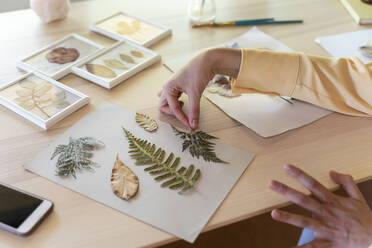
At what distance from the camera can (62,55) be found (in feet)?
3.20

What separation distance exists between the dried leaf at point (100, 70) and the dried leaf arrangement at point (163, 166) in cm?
20

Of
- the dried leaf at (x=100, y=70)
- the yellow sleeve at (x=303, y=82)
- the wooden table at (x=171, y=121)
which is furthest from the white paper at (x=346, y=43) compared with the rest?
the dried leaf at (x=100, y=70)

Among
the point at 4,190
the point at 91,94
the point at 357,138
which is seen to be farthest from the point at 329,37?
the point at 4,190

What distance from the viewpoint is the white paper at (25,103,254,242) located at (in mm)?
651

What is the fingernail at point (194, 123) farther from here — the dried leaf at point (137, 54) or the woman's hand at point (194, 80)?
the dried leaf at point (137, 54)

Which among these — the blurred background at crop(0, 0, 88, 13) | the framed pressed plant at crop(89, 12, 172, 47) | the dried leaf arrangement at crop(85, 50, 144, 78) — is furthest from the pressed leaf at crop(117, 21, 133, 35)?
the blurred background at crop(0, 0, 88, 13)

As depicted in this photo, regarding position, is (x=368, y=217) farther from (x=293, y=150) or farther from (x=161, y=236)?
(x=161, y=236)

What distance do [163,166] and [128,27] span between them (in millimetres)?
500

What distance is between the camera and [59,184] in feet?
2.29

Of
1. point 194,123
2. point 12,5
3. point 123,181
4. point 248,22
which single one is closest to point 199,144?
point 194,123

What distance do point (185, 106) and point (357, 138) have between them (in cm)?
35

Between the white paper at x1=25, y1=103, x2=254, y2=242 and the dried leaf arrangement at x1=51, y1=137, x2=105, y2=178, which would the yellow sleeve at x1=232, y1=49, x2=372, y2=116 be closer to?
the white paper at x1=25, y1=103, x2=254, y2=242

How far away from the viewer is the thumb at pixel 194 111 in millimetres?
817

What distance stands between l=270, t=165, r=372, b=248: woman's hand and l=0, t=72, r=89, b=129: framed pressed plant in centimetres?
43
